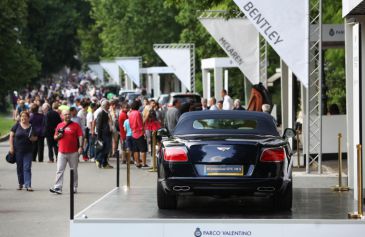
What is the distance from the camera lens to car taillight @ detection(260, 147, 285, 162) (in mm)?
16266

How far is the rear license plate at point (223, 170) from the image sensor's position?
637 inches

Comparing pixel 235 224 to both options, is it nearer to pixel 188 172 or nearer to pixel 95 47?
pixel 188 172

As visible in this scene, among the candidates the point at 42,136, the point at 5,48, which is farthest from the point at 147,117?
the point at 5,48

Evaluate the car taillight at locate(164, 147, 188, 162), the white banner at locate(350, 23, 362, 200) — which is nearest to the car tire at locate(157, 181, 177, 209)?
the car taillight at locate(164, 147, 188, 162)

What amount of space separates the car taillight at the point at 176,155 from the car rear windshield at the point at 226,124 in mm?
1183

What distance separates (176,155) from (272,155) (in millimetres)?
1300

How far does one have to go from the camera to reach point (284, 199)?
1662 cm

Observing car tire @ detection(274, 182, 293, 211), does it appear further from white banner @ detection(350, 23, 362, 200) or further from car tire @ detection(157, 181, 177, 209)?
white banner @ detection(350, 23, 362, 200)

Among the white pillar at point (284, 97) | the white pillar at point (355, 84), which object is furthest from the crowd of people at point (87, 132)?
the white pillar at point (355, 84)

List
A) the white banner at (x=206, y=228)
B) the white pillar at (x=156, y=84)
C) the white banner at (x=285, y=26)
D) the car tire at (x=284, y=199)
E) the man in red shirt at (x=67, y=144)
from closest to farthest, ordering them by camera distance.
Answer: the white banner at (x=206, y=228), the car tire at (x=284, y=199), the man in red shirt at (x=67, y=144), the white banner at (x=285, y=26), the white pillar at (x=156, y=84)

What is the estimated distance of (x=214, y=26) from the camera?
34406 mm

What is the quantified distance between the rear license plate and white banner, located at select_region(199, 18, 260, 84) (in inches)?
662

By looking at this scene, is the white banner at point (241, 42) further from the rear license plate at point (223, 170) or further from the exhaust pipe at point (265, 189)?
the rear license plate at point (223, 170)

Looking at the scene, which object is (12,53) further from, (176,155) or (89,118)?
(176,155)
